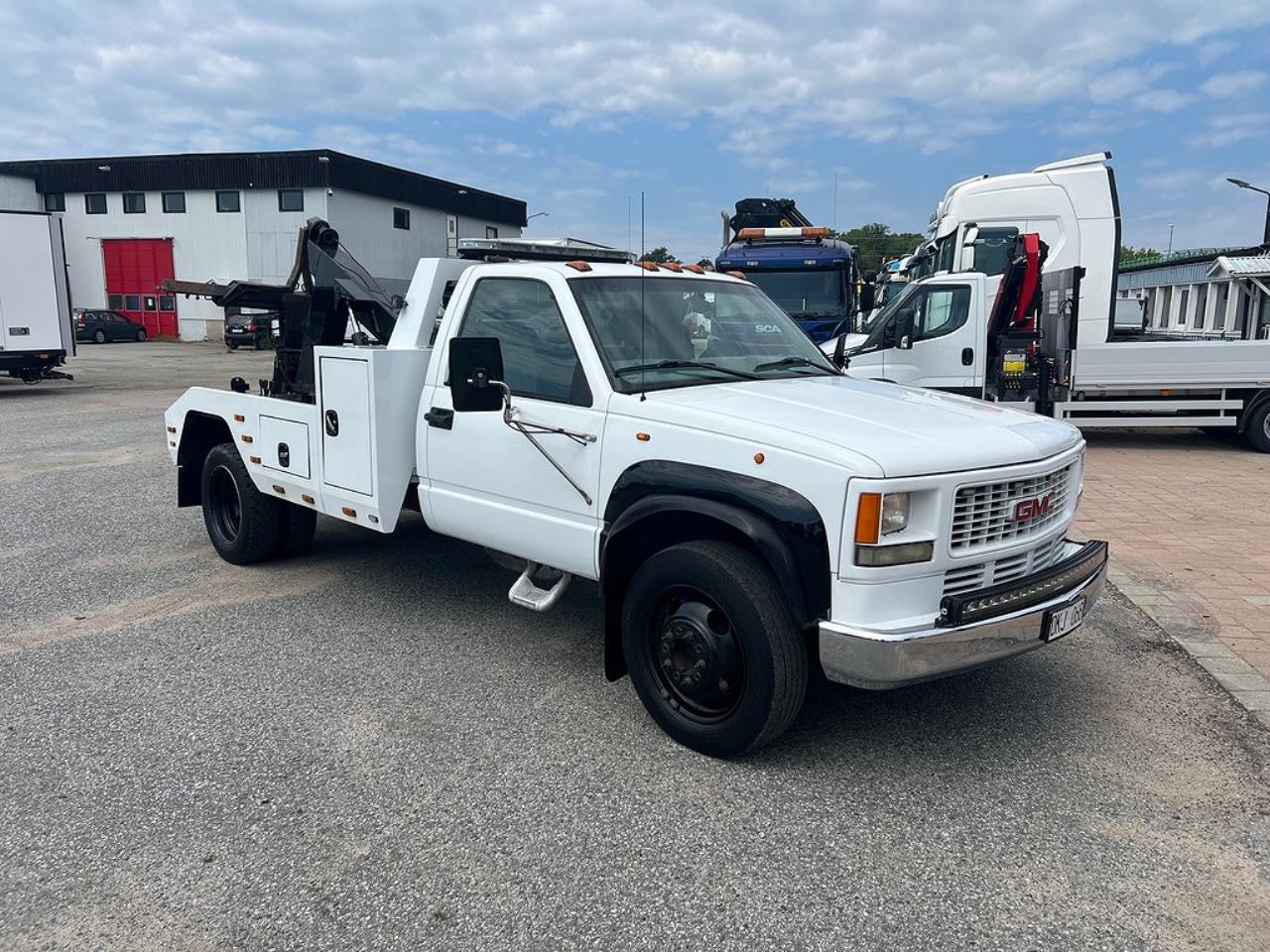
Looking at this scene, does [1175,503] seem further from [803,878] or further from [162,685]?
[162,685]

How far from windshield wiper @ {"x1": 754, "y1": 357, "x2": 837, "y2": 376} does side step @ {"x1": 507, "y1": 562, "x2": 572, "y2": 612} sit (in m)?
1.43

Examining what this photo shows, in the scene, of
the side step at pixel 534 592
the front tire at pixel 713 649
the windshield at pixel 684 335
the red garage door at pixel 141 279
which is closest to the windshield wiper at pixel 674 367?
the windshield at pixel 684 335

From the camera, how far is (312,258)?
627 cm

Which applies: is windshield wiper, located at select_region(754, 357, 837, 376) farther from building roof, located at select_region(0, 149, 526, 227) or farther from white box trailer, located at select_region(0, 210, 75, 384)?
building roof, located at select_region(0, 149, 526, 227)

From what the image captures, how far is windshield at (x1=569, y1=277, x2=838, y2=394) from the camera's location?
4465 millimetres

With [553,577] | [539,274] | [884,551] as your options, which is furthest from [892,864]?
[539,274]

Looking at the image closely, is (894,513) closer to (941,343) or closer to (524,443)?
(524,443)

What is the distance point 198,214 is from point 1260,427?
143ft

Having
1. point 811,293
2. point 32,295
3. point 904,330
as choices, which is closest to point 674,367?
point 904,330

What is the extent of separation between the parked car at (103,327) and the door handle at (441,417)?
41614 mm

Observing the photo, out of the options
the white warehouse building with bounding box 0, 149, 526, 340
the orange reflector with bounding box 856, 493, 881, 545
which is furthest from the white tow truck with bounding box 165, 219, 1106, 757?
the white warehouse building with bounding box 0, 149, 526, 340

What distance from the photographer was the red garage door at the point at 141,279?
4469 centimetres

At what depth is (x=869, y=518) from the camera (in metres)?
3.38

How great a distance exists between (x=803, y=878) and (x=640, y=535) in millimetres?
1575
